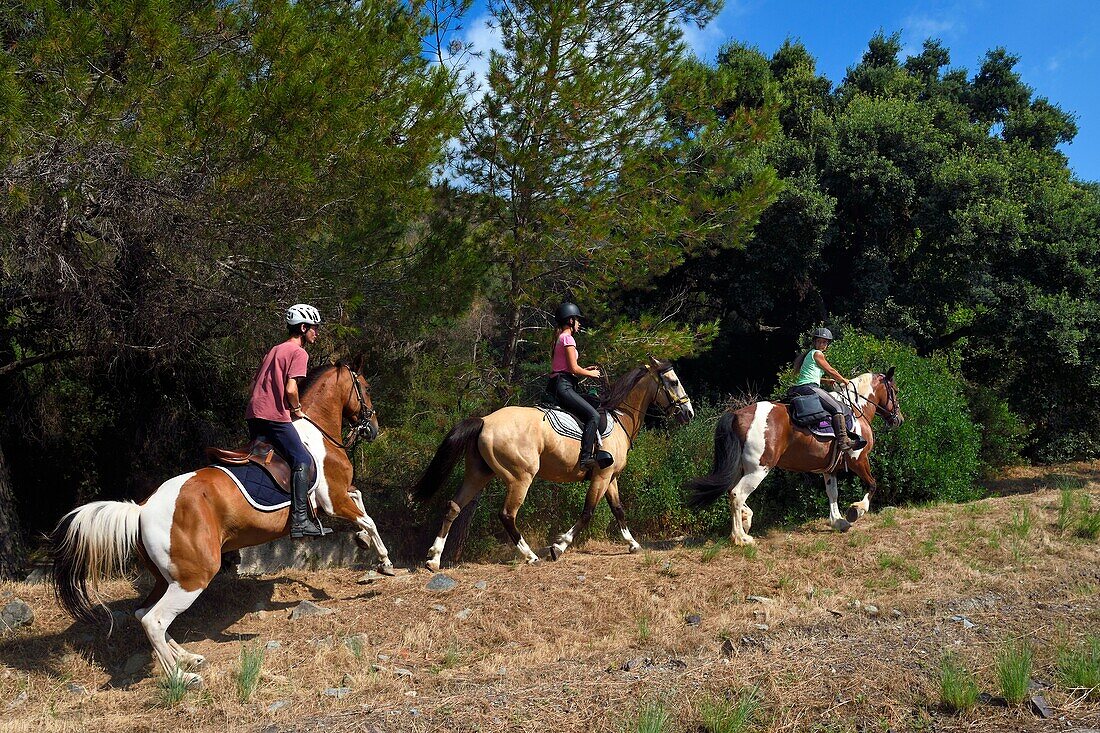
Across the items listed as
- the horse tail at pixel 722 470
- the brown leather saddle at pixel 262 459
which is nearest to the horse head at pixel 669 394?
the horse tail at pixel 722 470

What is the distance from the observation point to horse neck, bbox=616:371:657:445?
970 centimetres

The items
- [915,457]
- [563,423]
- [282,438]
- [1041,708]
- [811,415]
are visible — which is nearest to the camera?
[1041,708]

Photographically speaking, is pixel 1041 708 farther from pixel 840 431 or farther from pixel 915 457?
pixel 915 457

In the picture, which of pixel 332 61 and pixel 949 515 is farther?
pixel 949 515

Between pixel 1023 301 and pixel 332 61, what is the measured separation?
1299cm

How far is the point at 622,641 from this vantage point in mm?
6438

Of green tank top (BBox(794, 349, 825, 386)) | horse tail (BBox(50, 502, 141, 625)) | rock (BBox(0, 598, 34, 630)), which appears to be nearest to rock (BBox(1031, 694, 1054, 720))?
green tank top (BBox(794, 349, 825, 386))

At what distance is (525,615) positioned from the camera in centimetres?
706

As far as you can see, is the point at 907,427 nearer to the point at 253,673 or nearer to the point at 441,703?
the point at 441,703

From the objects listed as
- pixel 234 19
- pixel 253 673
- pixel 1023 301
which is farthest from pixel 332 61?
A: pixel 1023 301

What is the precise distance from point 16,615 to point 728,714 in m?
6.32

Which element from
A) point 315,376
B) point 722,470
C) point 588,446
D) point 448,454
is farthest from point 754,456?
point 315,376

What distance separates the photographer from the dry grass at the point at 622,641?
4.99 m

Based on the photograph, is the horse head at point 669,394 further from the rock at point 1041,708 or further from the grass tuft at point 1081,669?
the rock at point 1041,708
